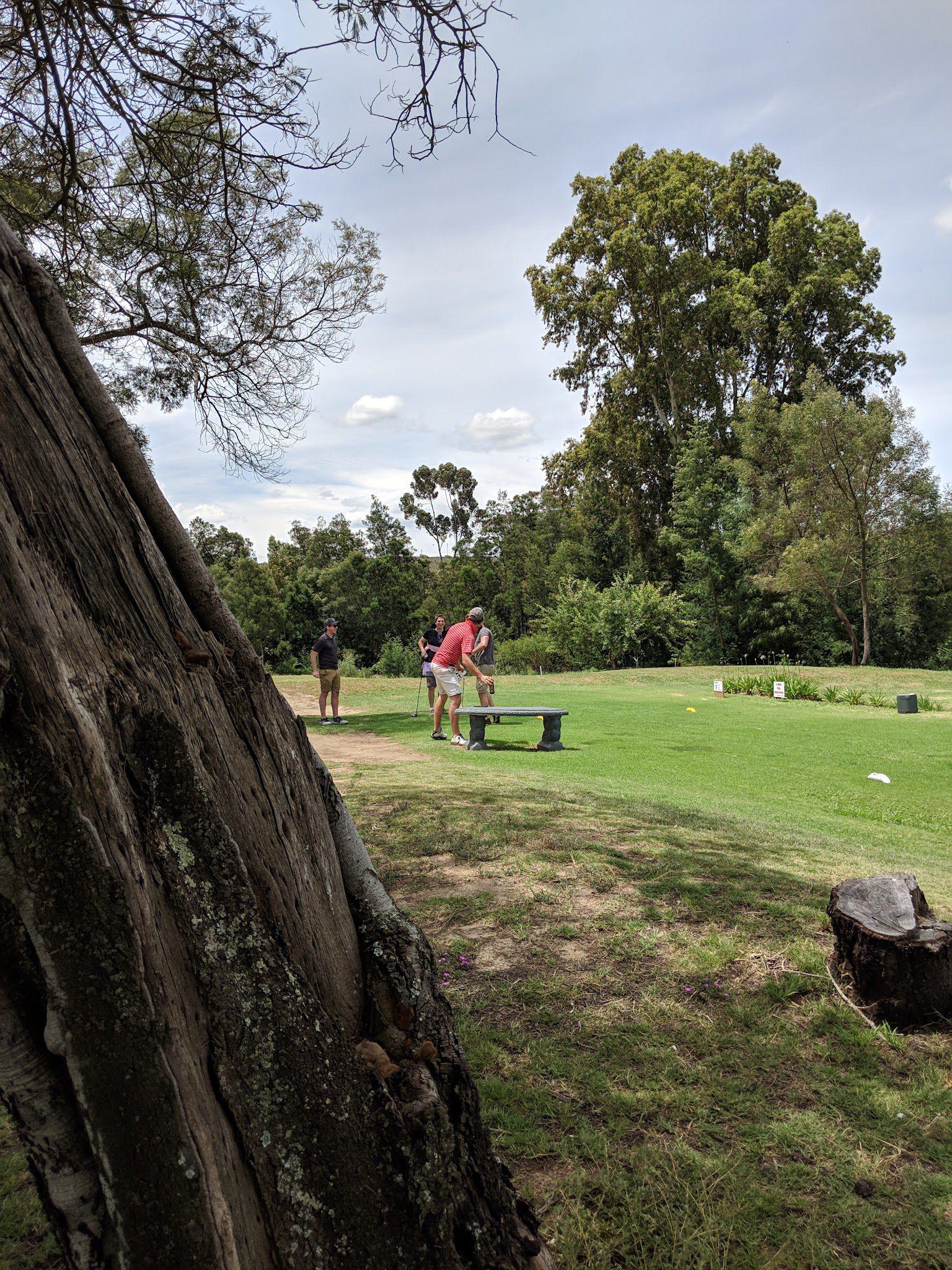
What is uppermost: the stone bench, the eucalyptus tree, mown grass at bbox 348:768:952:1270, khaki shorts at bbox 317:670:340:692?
the eucalyptus tree

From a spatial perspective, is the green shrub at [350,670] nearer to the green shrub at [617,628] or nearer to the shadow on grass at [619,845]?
the green shrub at [617,628]

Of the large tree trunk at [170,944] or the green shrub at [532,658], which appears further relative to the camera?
the green shrub at [532,658]

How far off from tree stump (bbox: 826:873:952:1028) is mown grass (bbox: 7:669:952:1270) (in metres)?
0.12

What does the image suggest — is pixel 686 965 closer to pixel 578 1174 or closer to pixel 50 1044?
pixel 578 1174

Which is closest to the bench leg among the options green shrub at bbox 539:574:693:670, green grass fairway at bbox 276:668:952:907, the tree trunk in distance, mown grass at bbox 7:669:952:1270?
green grass fairway at bbox 276:668:952:907

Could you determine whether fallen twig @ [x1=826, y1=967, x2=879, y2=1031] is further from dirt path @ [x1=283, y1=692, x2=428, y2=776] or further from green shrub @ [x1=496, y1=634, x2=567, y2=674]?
green shrub @ [x1=496, y1=634, x2=567, y2=674]

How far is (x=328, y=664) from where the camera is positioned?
15.1 metres

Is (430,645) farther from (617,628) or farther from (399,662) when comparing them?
(617,628)

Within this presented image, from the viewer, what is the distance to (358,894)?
2.14 meters

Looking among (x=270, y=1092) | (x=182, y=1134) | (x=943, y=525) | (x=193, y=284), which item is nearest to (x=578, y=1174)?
(x=270, y=1092)

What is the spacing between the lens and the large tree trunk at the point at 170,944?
137 cm

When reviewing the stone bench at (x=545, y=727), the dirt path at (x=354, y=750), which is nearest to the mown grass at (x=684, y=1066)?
the dirt path at (x=354, y=750)

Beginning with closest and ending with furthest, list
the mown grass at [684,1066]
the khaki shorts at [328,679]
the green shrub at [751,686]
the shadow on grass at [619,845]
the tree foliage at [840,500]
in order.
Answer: the mown grass at [684,1066] → the shadow on grass at [619,845] → the khaki shorts at [328,679] → the green shrub at [751,686] → the tree foliage at [840,500]

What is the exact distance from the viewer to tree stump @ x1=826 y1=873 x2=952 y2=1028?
3289mm
